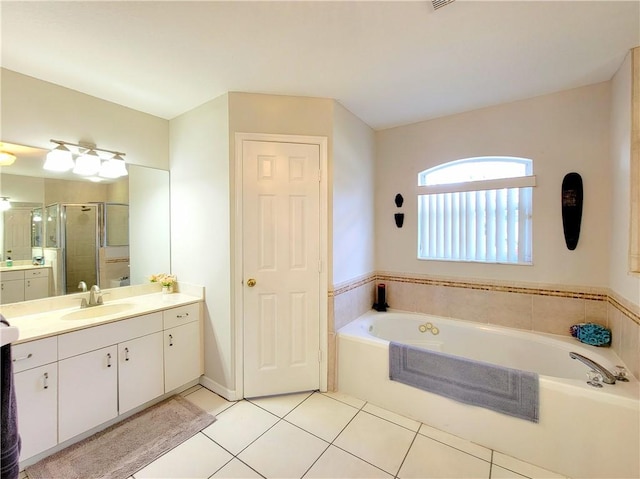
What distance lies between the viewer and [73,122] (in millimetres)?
2121

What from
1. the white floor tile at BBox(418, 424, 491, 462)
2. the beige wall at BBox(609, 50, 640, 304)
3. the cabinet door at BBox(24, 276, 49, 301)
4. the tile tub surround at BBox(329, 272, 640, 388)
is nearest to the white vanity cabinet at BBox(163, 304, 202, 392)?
the cabinet door at BBox(24, 276, 49, 301)

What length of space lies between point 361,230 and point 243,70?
1.68 m

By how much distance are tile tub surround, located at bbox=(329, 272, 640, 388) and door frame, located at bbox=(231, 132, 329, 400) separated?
0.24 feet

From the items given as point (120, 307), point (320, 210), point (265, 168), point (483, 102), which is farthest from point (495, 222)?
point (120, 307)

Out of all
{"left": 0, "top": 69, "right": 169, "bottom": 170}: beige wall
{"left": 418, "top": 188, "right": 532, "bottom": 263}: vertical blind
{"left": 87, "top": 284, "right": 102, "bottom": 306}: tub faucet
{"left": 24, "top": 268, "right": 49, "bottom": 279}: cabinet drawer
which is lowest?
{"left": 87, "top": 284, "right": 102, "bottom": 306}: tub faucet

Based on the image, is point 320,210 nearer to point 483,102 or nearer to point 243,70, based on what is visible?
point 243,70

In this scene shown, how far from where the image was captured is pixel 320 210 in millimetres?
2285

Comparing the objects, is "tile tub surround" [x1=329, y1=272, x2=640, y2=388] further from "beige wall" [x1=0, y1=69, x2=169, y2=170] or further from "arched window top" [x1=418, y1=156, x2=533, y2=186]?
"beige wall" [x1=0, y1=69, x2=169, y2=170]

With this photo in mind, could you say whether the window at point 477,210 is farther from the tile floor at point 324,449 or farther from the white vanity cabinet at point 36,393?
the white vanity cabinet at point 36,393

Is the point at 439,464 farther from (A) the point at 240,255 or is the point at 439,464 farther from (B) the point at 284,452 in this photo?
(A) the point at 240,255

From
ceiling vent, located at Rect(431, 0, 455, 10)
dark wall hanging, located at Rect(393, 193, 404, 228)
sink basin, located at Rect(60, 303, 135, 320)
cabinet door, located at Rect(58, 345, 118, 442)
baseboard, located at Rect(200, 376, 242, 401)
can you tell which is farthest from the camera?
dark wall hanging, located at Rect(393, 193, 404, 228)

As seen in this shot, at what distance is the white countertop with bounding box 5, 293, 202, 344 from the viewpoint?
1.64 metres

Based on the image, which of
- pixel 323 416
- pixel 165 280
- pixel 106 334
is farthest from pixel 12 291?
pixel 323 416

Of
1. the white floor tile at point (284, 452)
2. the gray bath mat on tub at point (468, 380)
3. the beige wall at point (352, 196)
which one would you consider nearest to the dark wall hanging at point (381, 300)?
the beige wall at point (352, 196)
